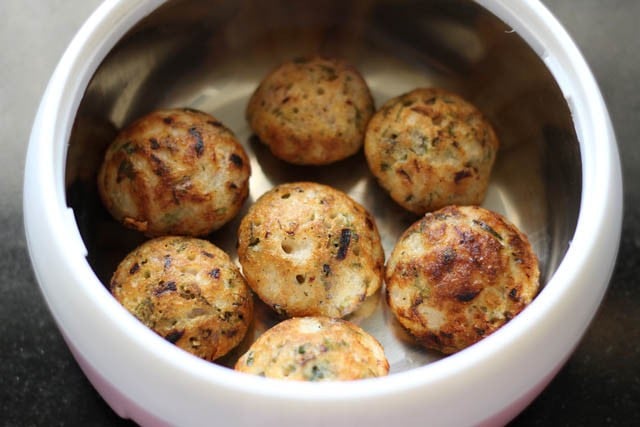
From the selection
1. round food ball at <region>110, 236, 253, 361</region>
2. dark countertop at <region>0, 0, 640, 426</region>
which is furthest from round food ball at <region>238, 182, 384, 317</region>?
dark countertop at <region>0, 0, 640, 426</region>

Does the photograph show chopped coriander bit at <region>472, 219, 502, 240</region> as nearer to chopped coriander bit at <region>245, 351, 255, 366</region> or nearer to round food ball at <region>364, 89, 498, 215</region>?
round food ball at <region>364, 89, 498, 215</region>

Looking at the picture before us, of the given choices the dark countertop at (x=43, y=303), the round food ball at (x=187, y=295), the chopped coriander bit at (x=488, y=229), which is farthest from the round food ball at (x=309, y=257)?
the dark countertop at (x=43, y=303)

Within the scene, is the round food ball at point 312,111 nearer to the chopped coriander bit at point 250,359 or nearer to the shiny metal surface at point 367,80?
the shiny metal surface at point 367,80

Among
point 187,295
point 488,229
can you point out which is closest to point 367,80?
point 488,229

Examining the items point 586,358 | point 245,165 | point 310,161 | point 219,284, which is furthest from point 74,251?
point 586,358

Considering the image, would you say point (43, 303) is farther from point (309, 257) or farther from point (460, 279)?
point (460, 279)

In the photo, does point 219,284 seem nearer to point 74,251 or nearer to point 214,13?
point 74,251
